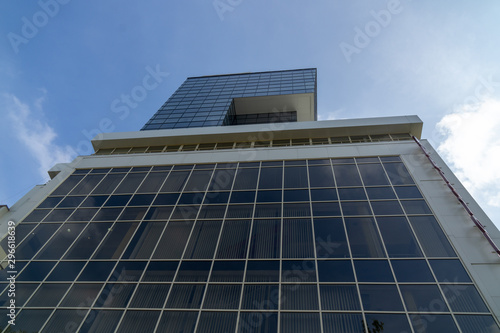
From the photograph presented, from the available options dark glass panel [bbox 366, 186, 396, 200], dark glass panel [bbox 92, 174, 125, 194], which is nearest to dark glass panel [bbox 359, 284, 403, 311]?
dark glass panel [bbox 366, 186, 396, 200]

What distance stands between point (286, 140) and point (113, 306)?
15.4 metres

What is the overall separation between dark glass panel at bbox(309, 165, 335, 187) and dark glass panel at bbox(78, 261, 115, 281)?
35.4 feet

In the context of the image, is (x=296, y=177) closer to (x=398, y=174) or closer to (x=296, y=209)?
(x=296, y=209)

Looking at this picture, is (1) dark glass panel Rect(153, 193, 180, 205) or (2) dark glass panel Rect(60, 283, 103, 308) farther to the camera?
(1) dark glass panel Rect(153, 193, 180, 205)

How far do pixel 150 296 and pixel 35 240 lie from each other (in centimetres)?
817

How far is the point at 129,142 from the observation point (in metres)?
24.1

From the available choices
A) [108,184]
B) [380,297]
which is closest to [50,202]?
[108,184]

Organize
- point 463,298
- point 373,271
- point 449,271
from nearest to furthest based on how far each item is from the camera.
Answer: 1. point 463,298
2. point 449,271
3. point 373,271

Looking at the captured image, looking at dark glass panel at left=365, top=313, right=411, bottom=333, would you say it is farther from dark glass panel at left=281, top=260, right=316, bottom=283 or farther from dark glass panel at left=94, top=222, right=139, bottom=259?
dark glass panel at left=94, top=222, right=139, bottom=259

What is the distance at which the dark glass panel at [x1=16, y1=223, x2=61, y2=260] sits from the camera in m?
14.9

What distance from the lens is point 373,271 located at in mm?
11547

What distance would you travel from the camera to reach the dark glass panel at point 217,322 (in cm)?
1034

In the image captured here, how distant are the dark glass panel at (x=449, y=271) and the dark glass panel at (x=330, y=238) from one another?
319 cm

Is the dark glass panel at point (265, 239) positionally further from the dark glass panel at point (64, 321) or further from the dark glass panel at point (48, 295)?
the dark glass panel at point (48, 295)
